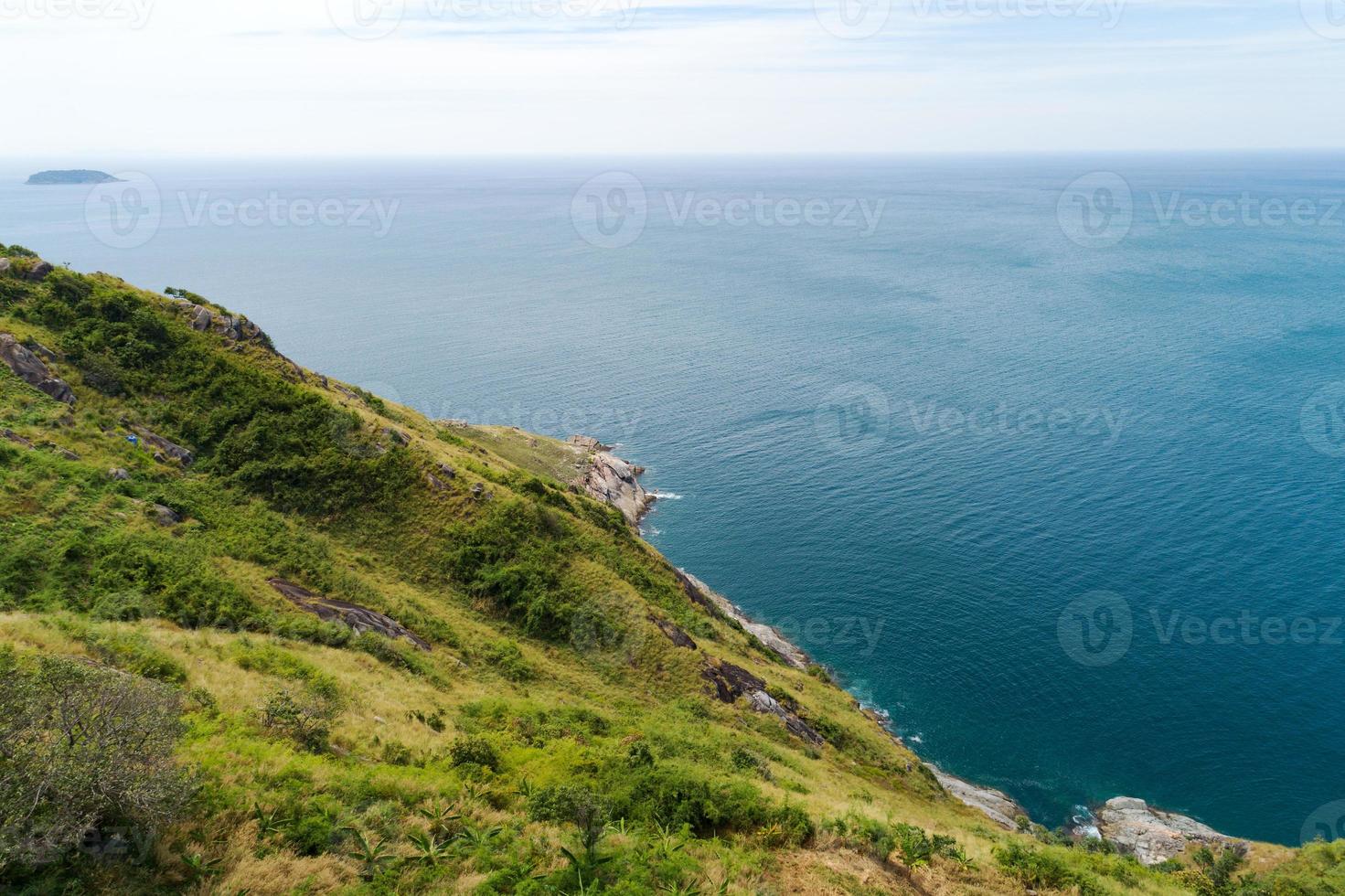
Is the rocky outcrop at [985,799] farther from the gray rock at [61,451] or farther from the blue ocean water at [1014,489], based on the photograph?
the gray rock at [61,451]

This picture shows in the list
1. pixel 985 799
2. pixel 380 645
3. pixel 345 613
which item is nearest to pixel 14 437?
pixel 345 613

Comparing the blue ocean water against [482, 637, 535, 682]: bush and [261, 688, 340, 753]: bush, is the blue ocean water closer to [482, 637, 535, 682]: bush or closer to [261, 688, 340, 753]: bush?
[482, 637, 535, 682]: bush

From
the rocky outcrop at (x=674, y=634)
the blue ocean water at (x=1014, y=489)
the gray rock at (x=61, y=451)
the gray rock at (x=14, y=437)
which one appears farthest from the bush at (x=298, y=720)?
the blue ocean water at (x=1014, y=489)

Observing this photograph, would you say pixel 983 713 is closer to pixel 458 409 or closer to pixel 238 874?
pixel 238 874

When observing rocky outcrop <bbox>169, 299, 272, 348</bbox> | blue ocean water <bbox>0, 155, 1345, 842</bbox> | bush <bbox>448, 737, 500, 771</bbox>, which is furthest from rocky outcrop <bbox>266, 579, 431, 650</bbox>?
blue ocean water <bbox>0, 155, 1345, 842</bbox>

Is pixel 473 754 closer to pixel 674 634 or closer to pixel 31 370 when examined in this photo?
pixel 674 634

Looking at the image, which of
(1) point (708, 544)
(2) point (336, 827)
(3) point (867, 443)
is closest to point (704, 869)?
(2) point (336, 827)
